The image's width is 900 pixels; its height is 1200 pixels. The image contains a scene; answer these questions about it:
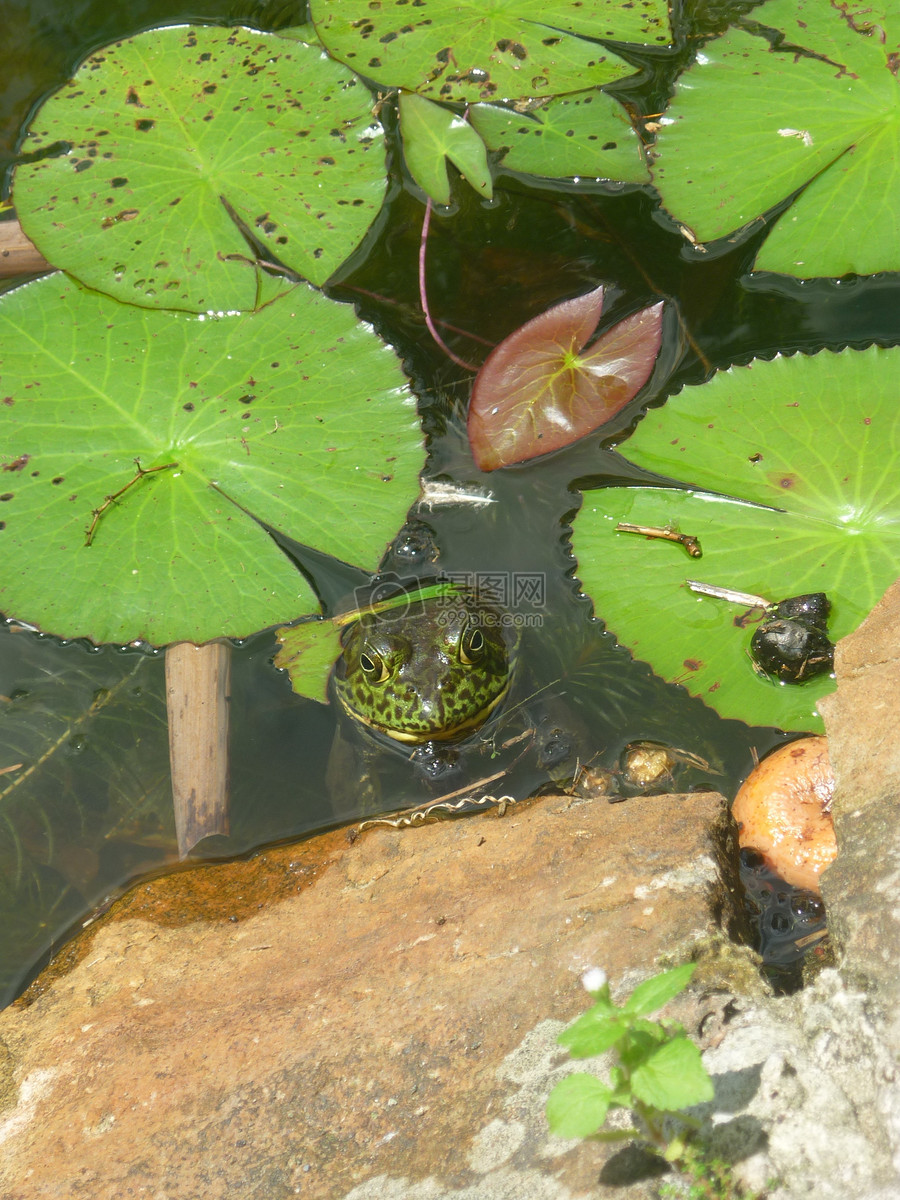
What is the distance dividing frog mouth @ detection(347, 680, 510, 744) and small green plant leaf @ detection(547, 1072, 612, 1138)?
165cm

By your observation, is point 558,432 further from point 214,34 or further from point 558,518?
point 214,34

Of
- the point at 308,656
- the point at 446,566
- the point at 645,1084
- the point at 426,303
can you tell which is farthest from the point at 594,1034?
the point at 426,303

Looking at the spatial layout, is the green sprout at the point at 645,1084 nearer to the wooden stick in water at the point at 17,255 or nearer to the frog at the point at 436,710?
the frog at the point at 436,710

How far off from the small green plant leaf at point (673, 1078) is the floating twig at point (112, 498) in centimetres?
248

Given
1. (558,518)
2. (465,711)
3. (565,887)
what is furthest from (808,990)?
(558,518)

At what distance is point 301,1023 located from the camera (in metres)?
2.17

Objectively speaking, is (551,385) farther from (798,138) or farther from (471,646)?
(798,138)

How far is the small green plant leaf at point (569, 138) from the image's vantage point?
3.59m

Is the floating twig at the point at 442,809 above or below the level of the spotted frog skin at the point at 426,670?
below

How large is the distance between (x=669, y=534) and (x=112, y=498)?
2045 mm

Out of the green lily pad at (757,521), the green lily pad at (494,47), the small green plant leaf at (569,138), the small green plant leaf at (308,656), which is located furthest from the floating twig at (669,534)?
the green lily pad at (494,47)

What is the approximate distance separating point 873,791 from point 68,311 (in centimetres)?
321

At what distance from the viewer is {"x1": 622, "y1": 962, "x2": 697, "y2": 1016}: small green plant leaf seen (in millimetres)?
1525

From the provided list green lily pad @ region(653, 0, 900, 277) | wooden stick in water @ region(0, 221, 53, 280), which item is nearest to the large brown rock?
green lily pad @ region(653, 0, 900, 277)
